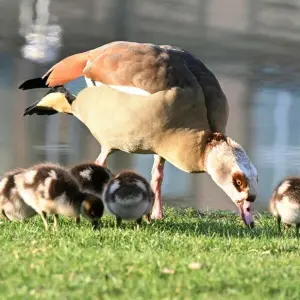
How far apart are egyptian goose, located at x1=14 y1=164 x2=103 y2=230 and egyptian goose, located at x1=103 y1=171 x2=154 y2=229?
0.15 meters

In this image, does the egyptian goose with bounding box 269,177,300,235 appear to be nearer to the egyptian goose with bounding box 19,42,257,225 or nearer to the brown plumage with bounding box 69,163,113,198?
the egyptian goose with bounding box 19,42,257,225

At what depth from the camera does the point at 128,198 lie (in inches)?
248

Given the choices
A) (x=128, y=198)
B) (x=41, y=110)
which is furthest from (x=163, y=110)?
(x=41, y=110)

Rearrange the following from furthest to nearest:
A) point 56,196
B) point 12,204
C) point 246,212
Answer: point 246,212 → point 12,204 → point 56,196

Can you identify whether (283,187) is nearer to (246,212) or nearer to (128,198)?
(246,212)

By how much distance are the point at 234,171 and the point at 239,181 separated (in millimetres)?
102

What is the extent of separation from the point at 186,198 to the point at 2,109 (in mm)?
6439

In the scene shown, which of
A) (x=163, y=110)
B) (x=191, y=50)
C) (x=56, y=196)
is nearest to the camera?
(x=56, y=196)

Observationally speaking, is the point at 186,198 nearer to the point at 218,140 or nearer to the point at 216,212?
the point at 216,212

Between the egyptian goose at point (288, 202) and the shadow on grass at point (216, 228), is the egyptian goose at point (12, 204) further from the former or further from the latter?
the egyptian goose at point (288, 202)

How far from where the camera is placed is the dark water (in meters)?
11.1

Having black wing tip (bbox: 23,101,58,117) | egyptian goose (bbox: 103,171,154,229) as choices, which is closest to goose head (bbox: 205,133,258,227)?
egyptian goose (bbox: 103,171,154,229)

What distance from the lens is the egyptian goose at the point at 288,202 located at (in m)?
6.53

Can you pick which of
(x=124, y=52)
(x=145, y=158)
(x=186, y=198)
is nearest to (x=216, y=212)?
(x=186, y=198)
